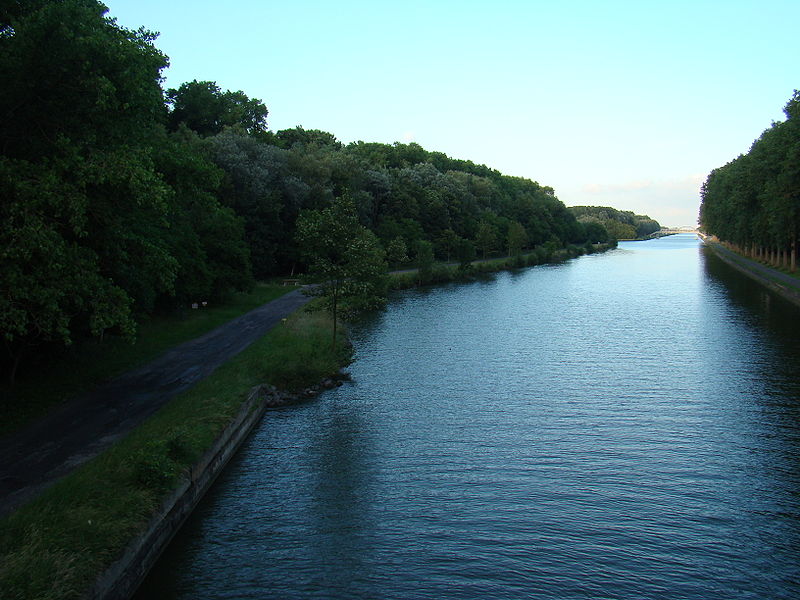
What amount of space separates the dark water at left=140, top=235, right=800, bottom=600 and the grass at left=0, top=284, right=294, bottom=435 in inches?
267

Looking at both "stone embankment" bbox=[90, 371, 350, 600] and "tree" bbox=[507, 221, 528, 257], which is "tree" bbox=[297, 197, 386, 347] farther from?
"tree" bbox=[507, 221, 528, 257]

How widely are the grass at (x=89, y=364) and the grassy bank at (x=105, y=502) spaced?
389 cm

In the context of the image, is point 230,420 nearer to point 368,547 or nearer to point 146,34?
point 368,547

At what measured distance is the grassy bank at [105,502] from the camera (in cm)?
1162

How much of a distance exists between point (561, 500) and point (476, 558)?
411 centimetres

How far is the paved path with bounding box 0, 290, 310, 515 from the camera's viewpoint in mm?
16141

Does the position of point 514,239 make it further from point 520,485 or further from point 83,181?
point 83,181

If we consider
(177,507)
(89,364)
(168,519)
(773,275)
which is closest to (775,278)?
(773,275)

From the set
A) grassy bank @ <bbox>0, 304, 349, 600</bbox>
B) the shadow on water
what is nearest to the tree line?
grassy bank @ <bbox>0, 304, 349, 600</bbox>

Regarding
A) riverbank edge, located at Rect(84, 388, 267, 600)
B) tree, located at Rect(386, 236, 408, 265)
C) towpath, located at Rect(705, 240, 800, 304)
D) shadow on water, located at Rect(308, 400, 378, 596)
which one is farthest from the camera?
tree, located at Rect(386, 236, 408, 265)

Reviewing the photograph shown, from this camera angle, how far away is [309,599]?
528 inches

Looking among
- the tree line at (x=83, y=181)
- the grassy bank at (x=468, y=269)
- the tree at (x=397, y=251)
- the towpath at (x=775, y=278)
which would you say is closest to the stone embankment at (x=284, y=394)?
the tree line at (x=83, y=181)

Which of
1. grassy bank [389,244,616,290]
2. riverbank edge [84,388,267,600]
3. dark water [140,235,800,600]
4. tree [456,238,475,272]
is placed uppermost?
tree [456,238,475,272]

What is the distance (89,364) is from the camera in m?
27.3
